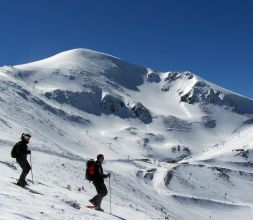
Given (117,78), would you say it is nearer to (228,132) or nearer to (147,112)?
(147,112)

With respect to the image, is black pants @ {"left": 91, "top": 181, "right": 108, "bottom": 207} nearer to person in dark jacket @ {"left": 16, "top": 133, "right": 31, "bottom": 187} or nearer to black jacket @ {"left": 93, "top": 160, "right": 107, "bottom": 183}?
black jacket @ {"left": 93, "top": 160, "right": 107, "bottom": 183}

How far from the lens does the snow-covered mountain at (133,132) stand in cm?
4784

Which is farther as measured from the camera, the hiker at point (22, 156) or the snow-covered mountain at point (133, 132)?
the snow-covered mountain at point (133, 132)

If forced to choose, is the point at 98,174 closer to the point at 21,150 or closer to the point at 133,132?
the point at 21,150

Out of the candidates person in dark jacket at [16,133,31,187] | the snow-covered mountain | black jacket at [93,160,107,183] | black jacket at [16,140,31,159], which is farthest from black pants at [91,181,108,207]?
black jacket at [16,140,31,159]

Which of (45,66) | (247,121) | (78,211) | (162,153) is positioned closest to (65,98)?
(45,66)

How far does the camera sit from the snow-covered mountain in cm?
4784

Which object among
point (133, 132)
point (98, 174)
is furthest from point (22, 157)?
point (133, 132)

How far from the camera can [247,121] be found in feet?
547

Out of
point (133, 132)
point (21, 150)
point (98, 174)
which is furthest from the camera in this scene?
point (133, 132)

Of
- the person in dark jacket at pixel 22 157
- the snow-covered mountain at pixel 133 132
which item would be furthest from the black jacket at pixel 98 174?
the person in dark jacket at pixel 22 157

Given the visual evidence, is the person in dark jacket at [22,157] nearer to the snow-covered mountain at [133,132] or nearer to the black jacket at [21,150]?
the black jacket at [21,150]

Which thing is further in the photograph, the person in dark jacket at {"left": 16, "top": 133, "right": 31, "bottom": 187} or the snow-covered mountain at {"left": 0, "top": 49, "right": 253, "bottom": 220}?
the snow-covered mountain at {"left": 0, "top": 49, "right": 253, "bottom": 220}

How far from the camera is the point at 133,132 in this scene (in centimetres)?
13688
